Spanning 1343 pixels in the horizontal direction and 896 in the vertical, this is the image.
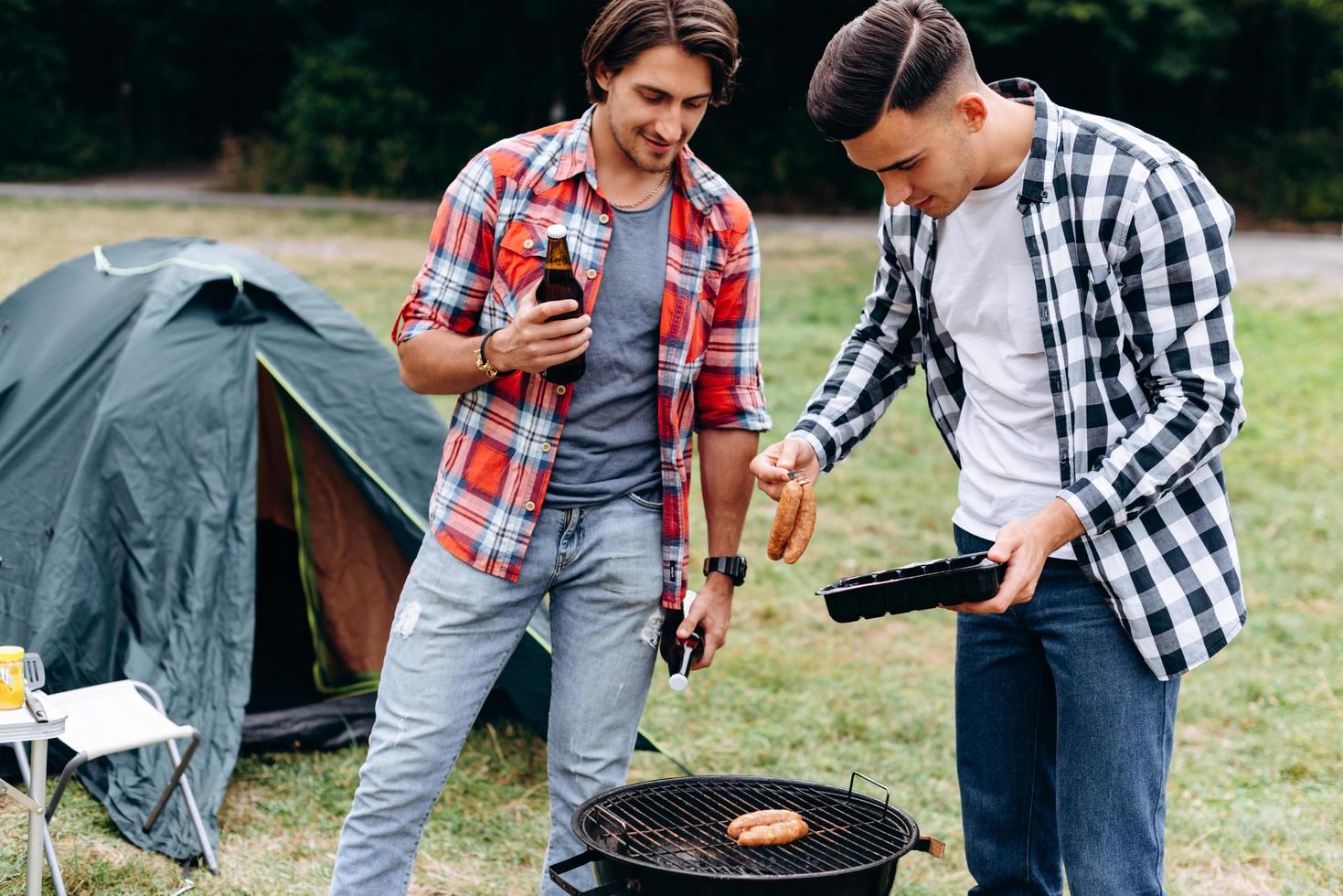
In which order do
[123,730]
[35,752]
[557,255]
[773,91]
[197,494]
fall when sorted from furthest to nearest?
[773,91]
[197,494]
[123,730]
[35,752]
[557,255]

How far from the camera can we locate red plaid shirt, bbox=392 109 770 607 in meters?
2.34

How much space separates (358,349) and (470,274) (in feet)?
6.58

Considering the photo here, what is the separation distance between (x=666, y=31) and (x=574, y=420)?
669mm

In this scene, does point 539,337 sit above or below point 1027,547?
above

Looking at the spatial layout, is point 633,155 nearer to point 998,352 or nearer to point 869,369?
point 869,369

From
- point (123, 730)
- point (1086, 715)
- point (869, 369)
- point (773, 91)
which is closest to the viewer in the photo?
point (1086, 715)

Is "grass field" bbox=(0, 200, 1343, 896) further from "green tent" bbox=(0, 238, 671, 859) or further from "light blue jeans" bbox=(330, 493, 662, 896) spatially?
"light blue jeans" bbox=(330, 493, 662, 896)

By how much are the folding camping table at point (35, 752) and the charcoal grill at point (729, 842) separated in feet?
3.71

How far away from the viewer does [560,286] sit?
225 cm

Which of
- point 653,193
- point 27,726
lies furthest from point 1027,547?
point 27,726

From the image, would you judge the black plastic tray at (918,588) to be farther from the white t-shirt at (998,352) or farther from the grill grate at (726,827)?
the grill grate at (726,827)

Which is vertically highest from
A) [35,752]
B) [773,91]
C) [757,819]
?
[773,91]

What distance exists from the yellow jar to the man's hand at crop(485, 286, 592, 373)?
131 cm

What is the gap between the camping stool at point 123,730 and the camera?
3055mm
